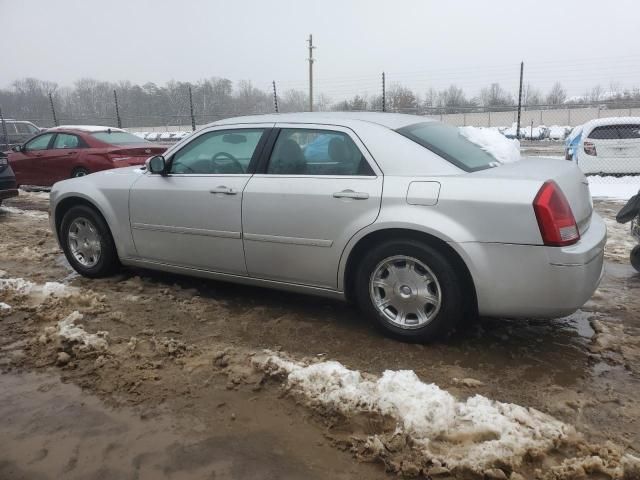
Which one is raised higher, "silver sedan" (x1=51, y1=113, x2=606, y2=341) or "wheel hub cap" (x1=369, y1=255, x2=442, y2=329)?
"silver sedan" (x1=51, y1=113, x2=606, y2=341)

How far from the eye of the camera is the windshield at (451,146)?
3.56 m

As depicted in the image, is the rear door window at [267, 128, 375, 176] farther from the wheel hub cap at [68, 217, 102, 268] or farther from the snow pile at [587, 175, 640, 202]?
the snow pile at [587, 175, 640, 202]

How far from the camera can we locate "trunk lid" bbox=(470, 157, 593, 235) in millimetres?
3270

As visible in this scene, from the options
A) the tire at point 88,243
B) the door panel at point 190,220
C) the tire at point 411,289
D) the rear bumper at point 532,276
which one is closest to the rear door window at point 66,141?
the tire at point 88,243

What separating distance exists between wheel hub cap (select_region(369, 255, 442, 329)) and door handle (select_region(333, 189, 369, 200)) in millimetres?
445

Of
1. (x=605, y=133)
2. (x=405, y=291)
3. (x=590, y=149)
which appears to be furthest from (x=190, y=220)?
(x=605, y=133)

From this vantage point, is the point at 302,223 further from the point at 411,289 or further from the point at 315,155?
the point at 411,289

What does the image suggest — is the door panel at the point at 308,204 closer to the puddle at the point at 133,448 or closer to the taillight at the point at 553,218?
the taillight at the point at 553,218

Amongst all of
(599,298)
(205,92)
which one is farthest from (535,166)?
(205,92)

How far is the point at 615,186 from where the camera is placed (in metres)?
11.1

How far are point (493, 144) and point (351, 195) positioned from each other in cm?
138

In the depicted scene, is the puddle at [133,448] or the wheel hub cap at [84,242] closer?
the puddle at [133,448]

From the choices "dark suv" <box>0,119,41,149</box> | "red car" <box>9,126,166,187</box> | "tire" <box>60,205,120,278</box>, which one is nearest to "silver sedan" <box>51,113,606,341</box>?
"tire" <box>60,205,120,278</box>

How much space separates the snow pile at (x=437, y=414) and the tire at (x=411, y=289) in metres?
0.47
